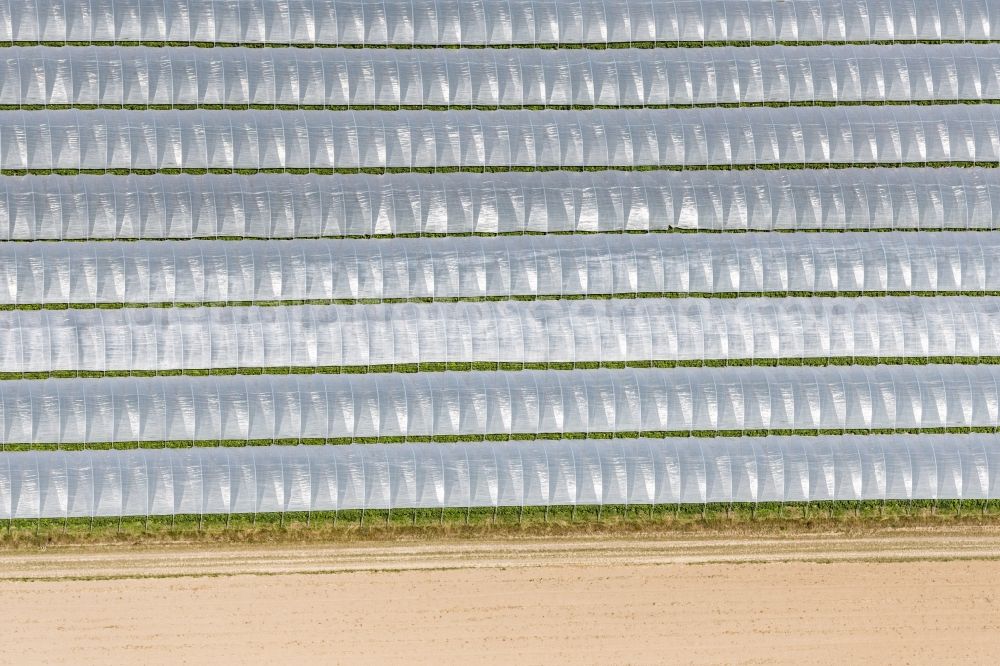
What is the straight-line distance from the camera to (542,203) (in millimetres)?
20391

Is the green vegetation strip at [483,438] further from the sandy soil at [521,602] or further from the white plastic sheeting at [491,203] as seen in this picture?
the white plastic sheeting at [491,203]

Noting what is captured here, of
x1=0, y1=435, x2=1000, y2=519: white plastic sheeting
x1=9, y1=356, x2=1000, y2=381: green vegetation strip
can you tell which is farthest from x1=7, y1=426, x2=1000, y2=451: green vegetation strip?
x1=9, y1=356, x2=1000, y2=381: green vegetation strip

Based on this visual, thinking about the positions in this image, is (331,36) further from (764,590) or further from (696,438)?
(764,590)

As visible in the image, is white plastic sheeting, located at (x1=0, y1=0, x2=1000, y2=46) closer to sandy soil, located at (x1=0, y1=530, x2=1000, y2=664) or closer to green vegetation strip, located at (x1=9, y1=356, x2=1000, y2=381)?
green vegetation strip, located at (x1=9, y1=356, x2=1000, y2=381)

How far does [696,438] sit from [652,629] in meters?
A: 4.67

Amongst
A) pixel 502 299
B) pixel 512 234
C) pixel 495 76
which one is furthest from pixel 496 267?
pixel 495 76

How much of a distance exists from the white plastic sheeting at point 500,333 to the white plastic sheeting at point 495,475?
6.92 ft

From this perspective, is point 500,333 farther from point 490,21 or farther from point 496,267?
point 490,21

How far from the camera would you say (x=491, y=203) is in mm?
20359

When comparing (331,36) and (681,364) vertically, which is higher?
(331,36)

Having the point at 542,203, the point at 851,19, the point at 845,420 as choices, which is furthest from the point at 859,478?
the point at 851,19

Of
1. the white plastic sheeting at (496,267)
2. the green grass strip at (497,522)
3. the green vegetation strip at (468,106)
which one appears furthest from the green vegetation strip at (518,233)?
the green grass strip at (497,522)

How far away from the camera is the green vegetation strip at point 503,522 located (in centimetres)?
1966

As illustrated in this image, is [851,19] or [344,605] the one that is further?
[851,19]
